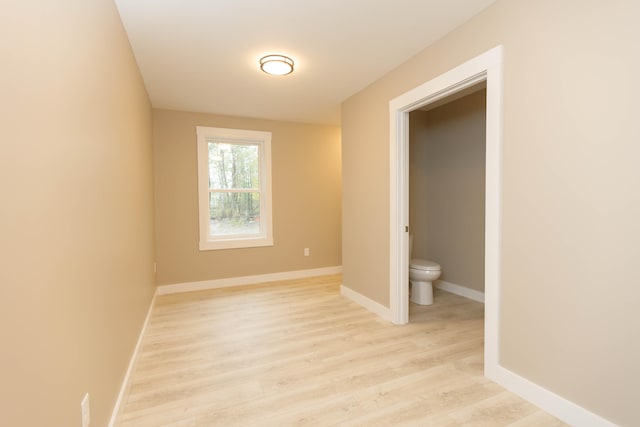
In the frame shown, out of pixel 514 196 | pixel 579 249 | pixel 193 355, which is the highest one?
pixel 514 196

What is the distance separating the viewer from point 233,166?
4.41 metres

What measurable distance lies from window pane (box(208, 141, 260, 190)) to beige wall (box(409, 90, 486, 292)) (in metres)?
2.29

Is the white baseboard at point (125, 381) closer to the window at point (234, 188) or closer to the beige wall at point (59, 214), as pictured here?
the beige wall at point (59, 214)

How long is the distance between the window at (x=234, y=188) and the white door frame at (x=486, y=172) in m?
2.21

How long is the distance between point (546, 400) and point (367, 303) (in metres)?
1.81

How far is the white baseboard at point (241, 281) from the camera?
404 cm

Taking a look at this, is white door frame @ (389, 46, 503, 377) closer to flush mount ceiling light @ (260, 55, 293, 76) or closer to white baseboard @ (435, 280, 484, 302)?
flush mount ceiling light @ (260, 55, 293, 76)

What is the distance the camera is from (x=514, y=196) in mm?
1804

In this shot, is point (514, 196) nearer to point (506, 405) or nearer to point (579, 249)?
point (579, 249)

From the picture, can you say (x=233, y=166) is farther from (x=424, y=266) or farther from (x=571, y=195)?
(x=571, y=195)

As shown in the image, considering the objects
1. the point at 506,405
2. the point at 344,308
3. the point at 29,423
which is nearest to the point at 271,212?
the point at 344,308

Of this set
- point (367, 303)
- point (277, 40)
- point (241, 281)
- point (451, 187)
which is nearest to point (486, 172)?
point (277, 40)

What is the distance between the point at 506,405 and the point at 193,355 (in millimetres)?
2128

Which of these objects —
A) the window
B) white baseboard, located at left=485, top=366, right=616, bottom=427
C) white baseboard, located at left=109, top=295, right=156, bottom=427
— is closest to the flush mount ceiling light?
the window
